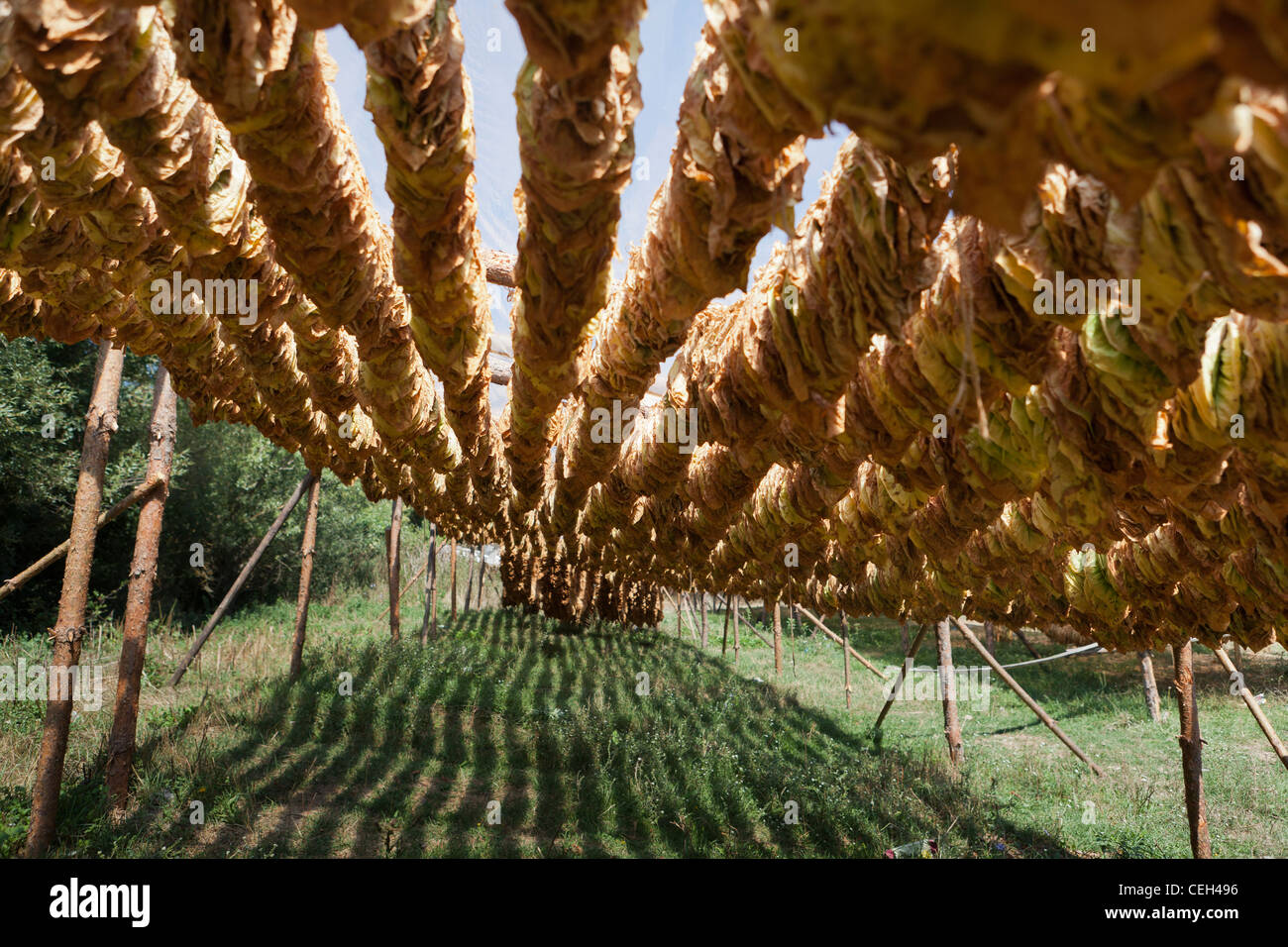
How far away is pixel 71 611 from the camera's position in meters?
4.26

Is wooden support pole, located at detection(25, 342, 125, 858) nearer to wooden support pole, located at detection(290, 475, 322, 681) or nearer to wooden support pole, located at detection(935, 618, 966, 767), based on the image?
wooden support pole, located at detection(290, 475, 322, 681)

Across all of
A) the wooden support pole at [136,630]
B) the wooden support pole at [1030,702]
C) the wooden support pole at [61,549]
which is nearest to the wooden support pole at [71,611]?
the wooden support pole at [61,549]

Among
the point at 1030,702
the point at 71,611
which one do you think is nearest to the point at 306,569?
the point at 71,611

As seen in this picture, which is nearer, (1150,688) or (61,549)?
(61,549)

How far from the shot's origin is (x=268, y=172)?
4.04 ft

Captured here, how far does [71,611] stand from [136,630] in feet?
3.15

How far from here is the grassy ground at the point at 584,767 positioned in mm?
5496

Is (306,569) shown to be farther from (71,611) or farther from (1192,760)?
(1192,760)

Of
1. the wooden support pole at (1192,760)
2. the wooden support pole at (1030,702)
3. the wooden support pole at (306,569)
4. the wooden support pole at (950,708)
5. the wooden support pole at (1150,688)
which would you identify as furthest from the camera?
the wooden support pole at (1150,688)

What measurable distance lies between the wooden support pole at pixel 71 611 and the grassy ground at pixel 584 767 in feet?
1.95

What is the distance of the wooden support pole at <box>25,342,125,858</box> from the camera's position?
4.02m

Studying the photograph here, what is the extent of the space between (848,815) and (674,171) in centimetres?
689

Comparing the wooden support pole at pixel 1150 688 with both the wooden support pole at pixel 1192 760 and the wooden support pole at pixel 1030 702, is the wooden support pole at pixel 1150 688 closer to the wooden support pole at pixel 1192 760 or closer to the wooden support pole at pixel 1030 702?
the wooden support pole at pixel 1030 702
